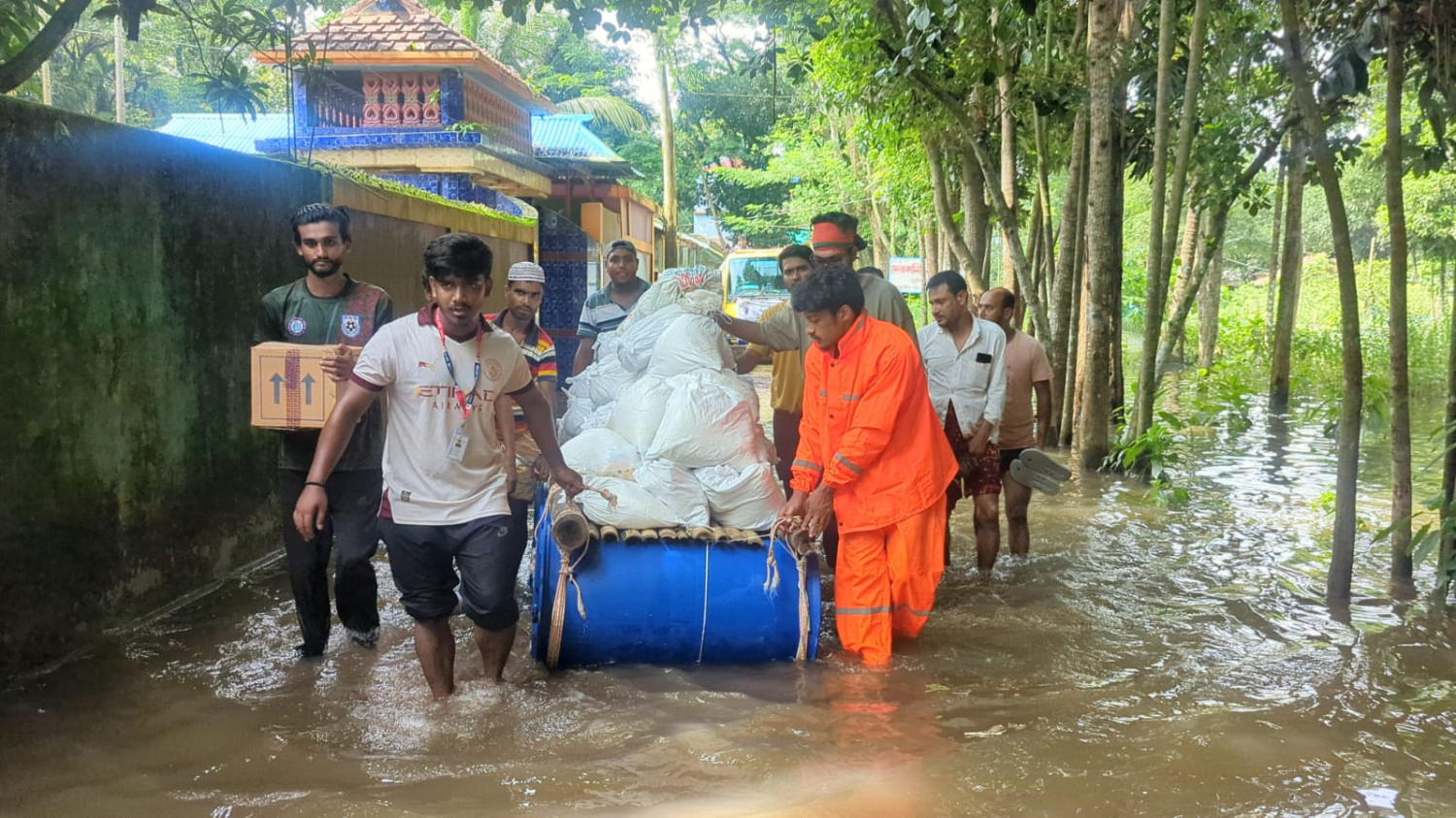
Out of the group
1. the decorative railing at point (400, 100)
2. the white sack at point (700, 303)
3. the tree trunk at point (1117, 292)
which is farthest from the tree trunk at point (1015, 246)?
the decorative railing at point (400, 100)

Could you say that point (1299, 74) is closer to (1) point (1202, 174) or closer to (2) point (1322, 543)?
(2) point (1322, 543)

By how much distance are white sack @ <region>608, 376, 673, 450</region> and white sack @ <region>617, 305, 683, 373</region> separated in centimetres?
36

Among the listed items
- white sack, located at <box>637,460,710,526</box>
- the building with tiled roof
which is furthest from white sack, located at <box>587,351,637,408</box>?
the building with tiled roof

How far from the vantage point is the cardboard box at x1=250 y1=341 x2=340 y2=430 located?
4105 millimetres

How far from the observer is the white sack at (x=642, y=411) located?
4.85 meters

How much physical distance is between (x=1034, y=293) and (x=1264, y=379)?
27.9 ft

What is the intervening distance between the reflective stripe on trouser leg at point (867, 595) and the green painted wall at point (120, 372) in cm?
293

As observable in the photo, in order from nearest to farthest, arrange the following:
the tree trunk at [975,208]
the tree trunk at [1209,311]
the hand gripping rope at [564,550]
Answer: the hand gripping rope at [564,550] < the tree trunk at [975,208] < the tree trunk at [1209,311]

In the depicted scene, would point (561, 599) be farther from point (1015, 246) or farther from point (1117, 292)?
point (1015, 246)

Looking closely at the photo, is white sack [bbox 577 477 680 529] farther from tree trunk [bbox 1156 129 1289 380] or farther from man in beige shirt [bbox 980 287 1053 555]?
tree trunk [bbox 1156 129 1289 380]

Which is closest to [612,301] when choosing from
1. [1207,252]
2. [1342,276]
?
[1342,276]

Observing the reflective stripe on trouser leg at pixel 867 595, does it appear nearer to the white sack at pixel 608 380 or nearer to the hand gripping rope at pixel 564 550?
the hand gripping rope at pixel 564 550

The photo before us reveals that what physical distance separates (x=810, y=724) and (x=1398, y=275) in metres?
3.29

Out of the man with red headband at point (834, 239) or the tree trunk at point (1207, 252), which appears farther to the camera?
the tree trunk at point (1207, 252)
